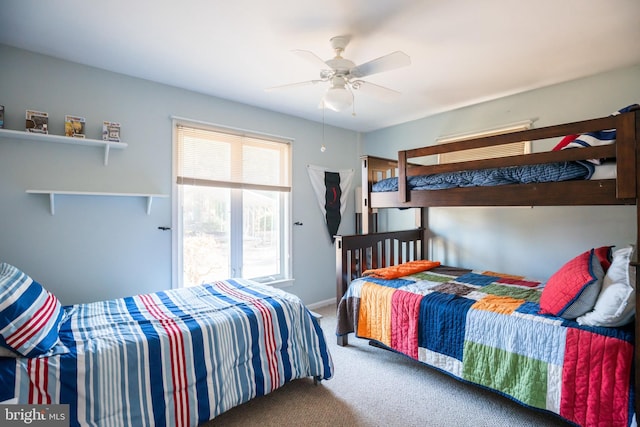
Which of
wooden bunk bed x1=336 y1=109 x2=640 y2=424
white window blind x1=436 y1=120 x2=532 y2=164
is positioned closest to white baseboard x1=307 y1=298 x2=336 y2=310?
wooden bunk bed x1=336 y1=109 x2=640 y2=424

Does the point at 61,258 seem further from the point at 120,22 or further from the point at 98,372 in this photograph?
the point at 120,22

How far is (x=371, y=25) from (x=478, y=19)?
63 cm

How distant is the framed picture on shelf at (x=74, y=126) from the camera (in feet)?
7.58

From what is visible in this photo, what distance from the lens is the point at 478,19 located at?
73.4 inches

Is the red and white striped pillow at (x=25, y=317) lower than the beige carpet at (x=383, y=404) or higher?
higher

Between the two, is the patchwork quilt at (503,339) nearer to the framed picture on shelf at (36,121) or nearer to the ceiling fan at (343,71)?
the ceiling fan at (343,71)

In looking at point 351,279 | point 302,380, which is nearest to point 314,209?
point 351,279

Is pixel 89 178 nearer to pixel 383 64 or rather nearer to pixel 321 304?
pixel 383 64

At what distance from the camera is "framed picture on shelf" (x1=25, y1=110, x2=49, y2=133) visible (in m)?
2.18

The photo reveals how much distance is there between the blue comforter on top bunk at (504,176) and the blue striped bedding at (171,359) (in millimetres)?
1310

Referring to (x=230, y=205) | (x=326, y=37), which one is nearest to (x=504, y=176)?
(x=326, y=37)

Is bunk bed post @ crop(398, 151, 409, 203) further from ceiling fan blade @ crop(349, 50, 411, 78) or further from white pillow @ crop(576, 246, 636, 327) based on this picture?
white pillow @ crop(576, 246, 636, 327)

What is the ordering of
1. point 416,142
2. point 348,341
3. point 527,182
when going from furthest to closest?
point 416,142 < point 348,341 < point 527,182

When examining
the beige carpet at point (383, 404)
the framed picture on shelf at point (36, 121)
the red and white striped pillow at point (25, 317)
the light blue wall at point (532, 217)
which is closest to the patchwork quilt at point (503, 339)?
the beige carpet at point (383, 404)
